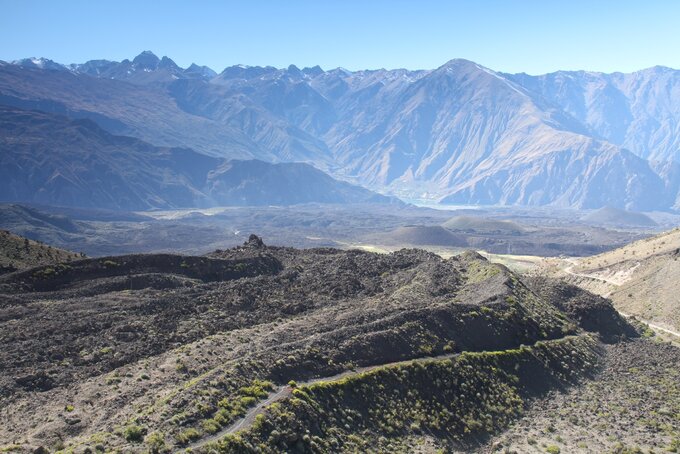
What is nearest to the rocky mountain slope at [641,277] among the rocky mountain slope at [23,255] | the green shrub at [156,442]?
the green shrub at [156,442]

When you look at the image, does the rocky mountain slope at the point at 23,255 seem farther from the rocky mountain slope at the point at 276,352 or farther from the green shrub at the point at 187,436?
the green shrub at the point at 187,436

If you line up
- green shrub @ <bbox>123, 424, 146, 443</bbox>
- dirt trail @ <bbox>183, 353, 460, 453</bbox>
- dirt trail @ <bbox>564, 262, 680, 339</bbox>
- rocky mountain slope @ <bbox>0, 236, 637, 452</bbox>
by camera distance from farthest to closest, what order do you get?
dirt trail @ <bbox>564, 262, 680, 339</bbox>
rocky mountain slope @ <bbox>0, 236, 637, 452</bbox>
dirt trail @ <bbox>183, 353, 460, 453</bbox>
green shrub @ <bbox>123, 424, 146, 443</bbox>

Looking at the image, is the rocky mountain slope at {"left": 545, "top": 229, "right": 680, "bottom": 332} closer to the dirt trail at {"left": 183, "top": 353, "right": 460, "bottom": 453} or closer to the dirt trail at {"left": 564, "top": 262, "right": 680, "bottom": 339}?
the dirt trail at {"left": 564, "top": 262, "right": 680, "bottom": 339}

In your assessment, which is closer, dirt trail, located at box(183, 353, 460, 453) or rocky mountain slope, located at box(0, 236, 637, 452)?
dirt trail, located at box(183, 353, 460, 453)

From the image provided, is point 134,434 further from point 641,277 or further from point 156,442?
point 641,277

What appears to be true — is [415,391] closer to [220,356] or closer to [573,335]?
[220,356]

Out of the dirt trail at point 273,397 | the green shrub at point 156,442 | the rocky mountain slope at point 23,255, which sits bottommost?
the rocky mountain slope at point 23,255

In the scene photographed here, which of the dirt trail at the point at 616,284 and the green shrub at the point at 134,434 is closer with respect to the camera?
the green shrub at the point at 134,434

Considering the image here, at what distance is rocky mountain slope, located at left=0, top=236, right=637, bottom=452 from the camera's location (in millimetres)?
36188

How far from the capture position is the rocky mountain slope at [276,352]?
36.2 m

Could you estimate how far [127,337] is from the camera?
168ft

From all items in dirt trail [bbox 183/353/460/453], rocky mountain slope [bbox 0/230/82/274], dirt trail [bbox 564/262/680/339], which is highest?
dirt trail [bbox 183/353/460/453]

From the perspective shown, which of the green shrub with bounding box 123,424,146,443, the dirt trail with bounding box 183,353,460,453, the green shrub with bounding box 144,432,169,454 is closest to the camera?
the green shrub with bounding box 144,432,169,454

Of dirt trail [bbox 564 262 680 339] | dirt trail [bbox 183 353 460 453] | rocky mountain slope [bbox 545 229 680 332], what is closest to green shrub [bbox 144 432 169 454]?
dirt trail [bbox 183 353 460 453]
